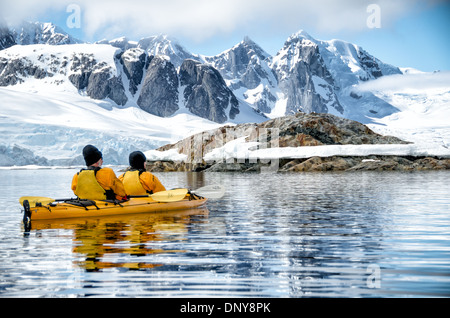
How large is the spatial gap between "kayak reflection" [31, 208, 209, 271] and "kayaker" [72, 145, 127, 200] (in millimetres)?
621

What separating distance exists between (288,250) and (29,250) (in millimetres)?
4572

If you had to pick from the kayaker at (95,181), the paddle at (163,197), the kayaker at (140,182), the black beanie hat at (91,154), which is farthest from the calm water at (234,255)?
the black beanie hat at (91,154)

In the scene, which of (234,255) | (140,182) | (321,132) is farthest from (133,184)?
(321,132)

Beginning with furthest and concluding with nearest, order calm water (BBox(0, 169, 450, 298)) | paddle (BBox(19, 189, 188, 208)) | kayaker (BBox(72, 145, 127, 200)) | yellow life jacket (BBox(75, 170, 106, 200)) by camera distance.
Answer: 1. paddle (BBox(19, 189, 188, 208))
2. yellow life jacket (BBox(75, 170, 106, 200))
3. kayaker (BBox(72, 145, 127, 200))
4. calm water (BBox(0, 169, 450, 298))

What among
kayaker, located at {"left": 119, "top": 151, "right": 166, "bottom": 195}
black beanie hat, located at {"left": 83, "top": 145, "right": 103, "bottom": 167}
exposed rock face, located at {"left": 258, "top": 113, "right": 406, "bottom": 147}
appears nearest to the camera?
black beanie hat, located at {"left": 83, "top": 145, "right": 103, "bottom": 167}

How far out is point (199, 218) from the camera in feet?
45.0

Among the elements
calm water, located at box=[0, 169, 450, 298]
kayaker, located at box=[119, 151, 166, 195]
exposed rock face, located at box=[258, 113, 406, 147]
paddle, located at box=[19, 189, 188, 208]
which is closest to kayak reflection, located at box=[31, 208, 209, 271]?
calm water, located at box=[0, 169, 450, 298]

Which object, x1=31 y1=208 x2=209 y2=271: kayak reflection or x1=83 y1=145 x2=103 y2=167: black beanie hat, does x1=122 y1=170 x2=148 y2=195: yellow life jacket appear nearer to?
x1=31 y1=208 x2=209 y2=271: kayak reflection

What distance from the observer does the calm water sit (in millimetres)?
5984

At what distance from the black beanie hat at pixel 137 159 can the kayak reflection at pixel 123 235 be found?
140cm

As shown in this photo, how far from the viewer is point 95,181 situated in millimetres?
12914

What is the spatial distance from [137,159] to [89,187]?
158 centimetres

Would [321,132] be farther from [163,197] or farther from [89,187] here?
[89,187]

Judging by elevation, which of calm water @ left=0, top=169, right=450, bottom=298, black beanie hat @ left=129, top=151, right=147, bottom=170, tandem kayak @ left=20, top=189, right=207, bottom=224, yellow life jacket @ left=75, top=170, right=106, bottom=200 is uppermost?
black beanie hat @ left=129, top=151, right=147, bottom=170
